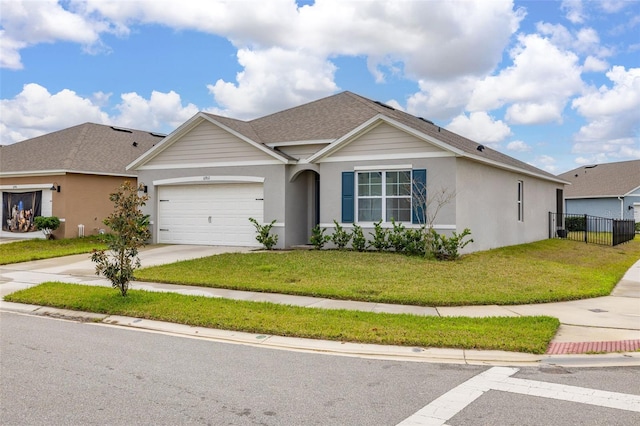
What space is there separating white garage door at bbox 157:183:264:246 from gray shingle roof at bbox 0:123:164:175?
4323 millimetres


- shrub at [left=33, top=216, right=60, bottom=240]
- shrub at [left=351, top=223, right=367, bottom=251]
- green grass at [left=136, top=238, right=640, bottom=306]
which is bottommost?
green grass at [left=136, top=238, right=640, bottom=306]

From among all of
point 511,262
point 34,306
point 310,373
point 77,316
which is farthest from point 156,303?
point 511,262

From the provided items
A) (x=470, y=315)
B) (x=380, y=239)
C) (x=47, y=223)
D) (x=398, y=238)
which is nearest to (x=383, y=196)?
(x=380, y=239)

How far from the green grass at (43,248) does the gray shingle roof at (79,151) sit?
3235 mm

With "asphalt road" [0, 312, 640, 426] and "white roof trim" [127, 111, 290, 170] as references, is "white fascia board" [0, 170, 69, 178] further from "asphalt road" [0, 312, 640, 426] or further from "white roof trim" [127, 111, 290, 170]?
"asphalt road" [0, 312, 640, 426]

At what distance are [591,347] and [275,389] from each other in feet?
14.3

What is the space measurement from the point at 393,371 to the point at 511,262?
10.5 metres

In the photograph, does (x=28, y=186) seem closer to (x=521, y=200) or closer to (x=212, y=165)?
(x=212, y=165)

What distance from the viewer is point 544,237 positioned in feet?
85.0

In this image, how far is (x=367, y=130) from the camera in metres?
17.5

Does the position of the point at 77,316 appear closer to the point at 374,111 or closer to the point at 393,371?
the point at 393,371

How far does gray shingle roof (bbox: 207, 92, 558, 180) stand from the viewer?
64.7 ft

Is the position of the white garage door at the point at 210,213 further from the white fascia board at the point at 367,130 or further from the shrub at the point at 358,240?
the shrub at the point at 358,240

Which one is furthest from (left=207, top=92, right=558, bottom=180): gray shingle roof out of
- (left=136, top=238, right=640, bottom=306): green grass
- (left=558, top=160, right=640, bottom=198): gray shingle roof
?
(left=558, top=160, right=640, bottom=198): gray shingle roof
